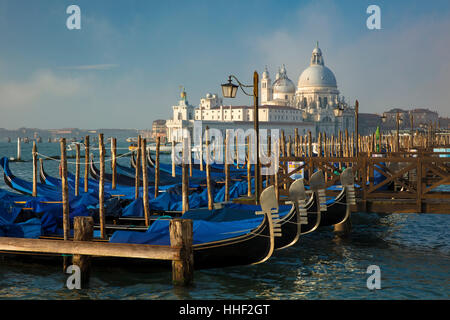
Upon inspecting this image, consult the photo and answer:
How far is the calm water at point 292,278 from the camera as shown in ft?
21.7

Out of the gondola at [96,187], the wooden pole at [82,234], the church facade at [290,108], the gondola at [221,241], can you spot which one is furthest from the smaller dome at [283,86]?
the wooden pole at [82,234]

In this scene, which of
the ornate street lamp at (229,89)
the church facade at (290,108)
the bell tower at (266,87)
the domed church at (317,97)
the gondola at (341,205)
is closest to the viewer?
the ornate street lamp at (229,89)

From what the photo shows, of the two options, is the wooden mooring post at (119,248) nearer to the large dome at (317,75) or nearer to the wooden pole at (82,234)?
the wooden pole at (82,234)

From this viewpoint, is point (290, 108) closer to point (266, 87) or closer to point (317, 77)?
point (317, 77)

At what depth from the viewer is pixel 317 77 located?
9269 centimetres

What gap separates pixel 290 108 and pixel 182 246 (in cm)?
8293

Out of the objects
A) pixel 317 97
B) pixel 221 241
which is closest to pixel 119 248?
pixel 221 241

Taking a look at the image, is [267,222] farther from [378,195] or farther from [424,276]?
[378,195]

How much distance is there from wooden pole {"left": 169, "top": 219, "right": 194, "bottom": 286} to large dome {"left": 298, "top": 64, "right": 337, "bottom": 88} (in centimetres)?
8876

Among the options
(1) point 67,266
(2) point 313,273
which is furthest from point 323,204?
(1) point 67,266

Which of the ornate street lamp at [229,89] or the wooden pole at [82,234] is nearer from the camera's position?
the wooden pole at [82,234]

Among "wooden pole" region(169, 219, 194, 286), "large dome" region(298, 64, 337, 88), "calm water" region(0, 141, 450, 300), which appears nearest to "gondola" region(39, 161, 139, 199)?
"calm water" region(0, 141, 450, 300)

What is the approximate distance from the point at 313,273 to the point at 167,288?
2133mm

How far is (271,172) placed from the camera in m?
12.2
